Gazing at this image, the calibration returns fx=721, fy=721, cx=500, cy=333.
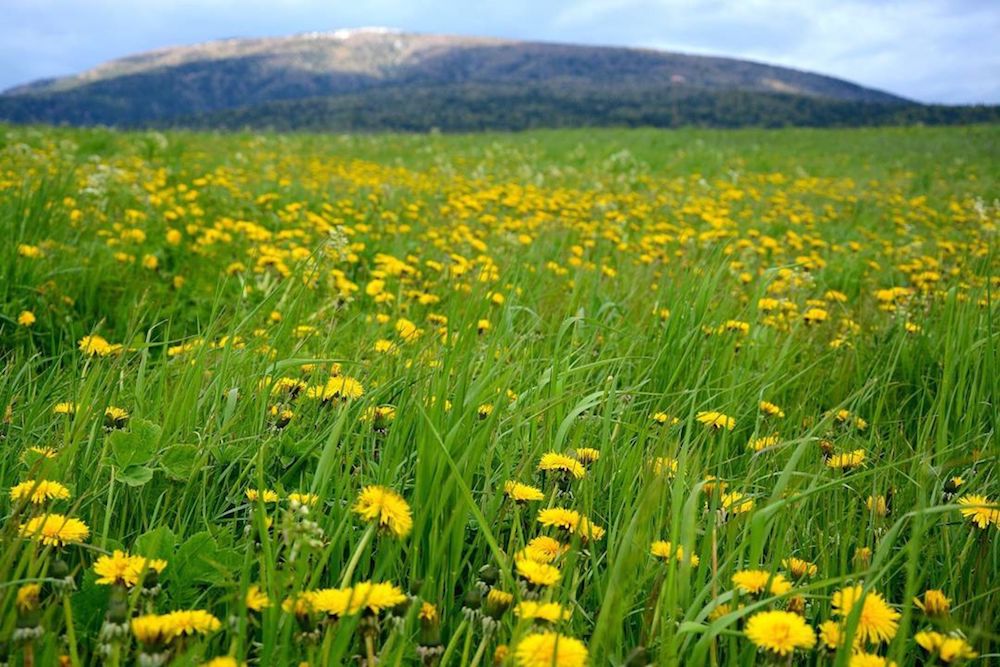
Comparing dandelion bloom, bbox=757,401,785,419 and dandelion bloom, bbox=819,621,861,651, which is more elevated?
dandelion bloom, bbox=757,401,785,419

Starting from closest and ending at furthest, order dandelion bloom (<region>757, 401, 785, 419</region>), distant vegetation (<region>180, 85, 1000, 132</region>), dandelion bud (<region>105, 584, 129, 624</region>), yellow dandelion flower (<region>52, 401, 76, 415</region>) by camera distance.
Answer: dandelion bud (<region>105, 584, 129, 624</region>) < yellow dandelion flower (<region>52, 401, 76, 415</region>) < dandelion bloom (<region>757, 401, 785, 419</region>) < distant vegetation (<region>180, 85, 1000, 132</region>)

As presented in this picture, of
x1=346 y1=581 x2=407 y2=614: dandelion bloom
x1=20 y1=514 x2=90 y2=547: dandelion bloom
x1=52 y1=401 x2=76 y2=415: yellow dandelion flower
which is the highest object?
x1=52 y1=401 x2=76 y2=415: yellow dandelion flower

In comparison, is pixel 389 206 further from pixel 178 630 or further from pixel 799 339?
pixel 178 630

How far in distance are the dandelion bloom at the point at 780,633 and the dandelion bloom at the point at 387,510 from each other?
531mm

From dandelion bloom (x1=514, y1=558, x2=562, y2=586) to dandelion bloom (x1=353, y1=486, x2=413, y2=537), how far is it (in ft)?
0.64

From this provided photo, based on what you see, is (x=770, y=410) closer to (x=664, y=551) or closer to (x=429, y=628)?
(x=664, y=551)

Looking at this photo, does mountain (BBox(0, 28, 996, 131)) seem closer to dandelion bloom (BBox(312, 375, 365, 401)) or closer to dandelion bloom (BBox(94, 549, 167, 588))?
dandelion bloom (BBox(312, 375, 365, 401))

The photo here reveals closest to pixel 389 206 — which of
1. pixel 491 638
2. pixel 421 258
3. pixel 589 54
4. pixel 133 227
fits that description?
pixel 421 258

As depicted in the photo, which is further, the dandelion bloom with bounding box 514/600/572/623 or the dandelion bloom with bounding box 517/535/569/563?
the dandelion bloom with bounding box 517/535/569/563

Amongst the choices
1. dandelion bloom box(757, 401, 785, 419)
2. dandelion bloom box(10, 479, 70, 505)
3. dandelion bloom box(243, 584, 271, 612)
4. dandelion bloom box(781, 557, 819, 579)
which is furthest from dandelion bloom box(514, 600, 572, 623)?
dandelion bloom box(757, 401, 785, 419)

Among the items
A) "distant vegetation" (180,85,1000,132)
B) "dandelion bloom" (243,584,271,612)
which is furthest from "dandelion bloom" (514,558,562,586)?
"distant vegetation" (180,85,1000,132)

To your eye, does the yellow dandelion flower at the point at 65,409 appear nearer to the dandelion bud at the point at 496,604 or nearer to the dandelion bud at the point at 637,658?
the dandelion bud at the point at 496,604

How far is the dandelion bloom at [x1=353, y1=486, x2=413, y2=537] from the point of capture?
1.13 m

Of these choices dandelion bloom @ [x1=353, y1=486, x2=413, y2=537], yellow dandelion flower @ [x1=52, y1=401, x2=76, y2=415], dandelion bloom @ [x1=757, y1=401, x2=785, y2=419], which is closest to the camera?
dandelion bloom @ [x1=353, y1=486, x2=413, y2=537]
